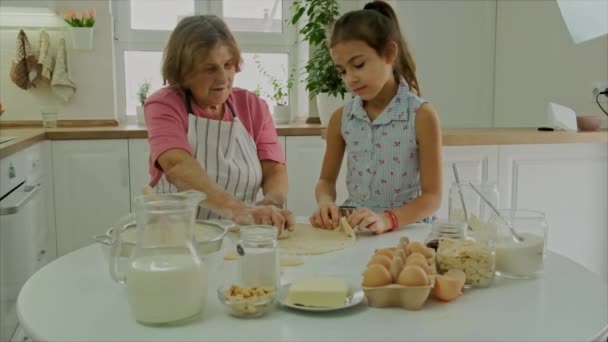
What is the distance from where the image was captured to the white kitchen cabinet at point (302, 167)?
10.3 feet

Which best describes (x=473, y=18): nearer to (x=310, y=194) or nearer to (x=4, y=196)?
(x=310, y=194)

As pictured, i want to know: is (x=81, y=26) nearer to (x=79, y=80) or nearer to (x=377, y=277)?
(x=79, y=80)

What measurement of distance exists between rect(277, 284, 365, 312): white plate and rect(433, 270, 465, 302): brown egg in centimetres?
11

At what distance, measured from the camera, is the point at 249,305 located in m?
0.76

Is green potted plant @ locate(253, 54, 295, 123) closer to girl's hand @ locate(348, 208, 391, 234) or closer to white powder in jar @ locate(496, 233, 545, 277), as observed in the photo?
girl's hand @ locate(348, 208, 391, 234)

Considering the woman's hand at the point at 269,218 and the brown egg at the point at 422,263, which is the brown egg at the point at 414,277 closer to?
the brown egg at the point at 422,263

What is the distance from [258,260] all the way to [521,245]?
1.41 feet

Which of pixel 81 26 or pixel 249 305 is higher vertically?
pixel 81 26

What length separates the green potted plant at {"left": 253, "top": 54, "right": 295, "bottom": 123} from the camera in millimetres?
3555

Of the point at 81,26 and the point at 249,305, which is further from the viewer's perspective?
the point at 81,26

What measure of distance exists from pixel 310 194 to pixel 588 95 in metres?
1.47

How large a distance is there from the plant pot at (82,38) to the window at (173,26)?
0.87 feet

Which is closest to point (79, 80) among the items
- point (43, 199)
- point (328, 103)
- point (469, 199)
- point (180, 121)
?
→ point (43, 199)

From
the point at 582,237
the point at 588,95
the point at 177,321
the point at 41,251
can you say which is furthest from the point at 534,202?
the point at 41,251
